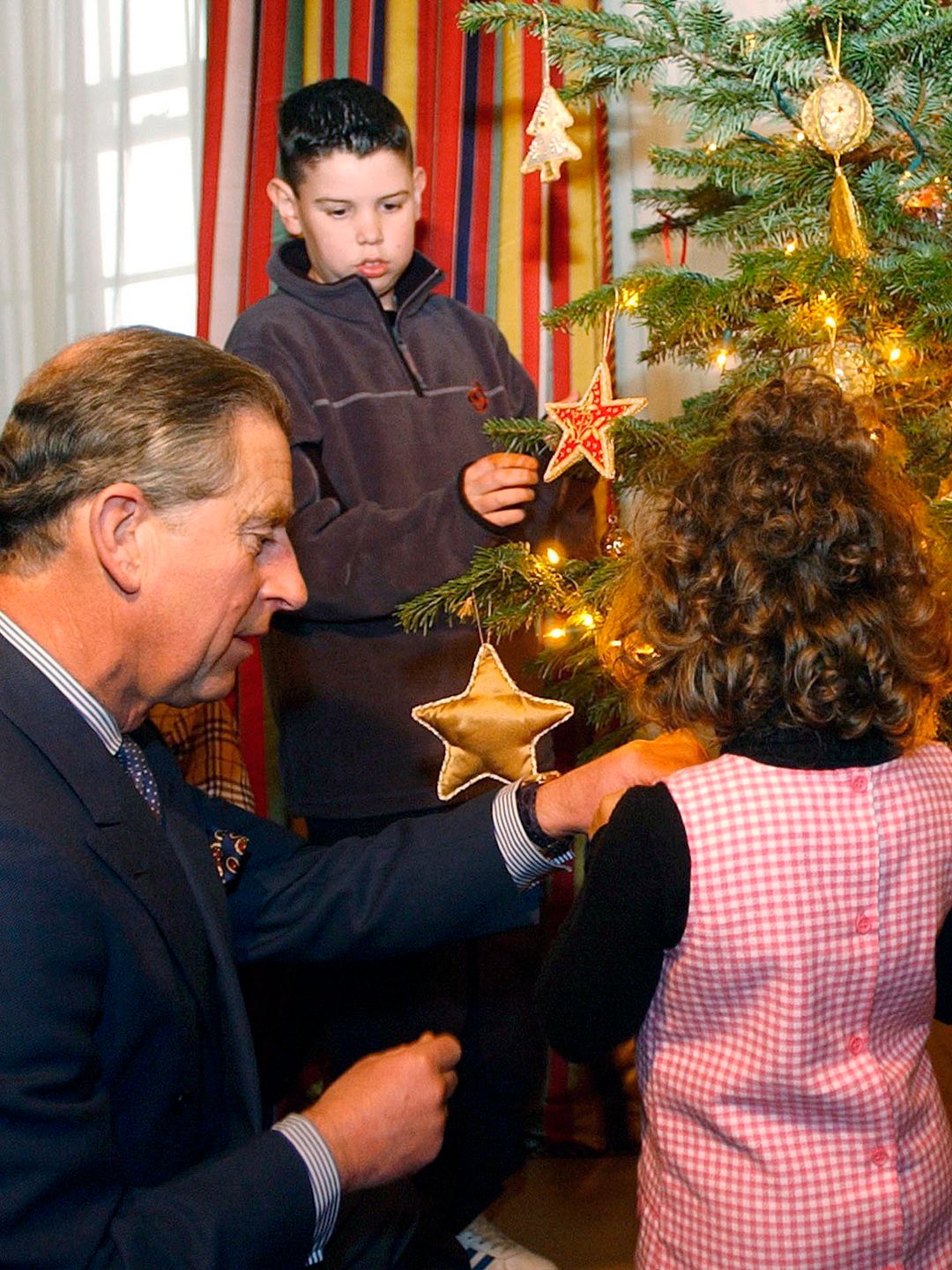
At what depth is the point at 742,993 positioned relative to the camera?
1315mm

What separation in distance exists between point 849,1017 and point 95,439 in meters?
0.98

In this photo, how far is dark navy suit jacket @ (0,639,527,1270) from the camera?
1.09m

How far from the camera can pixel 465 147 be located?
2.72m

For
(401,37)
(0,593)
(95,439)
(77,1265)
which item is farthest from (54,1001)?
(401,37)

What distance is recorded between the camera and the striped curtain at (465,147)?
2.70 meters

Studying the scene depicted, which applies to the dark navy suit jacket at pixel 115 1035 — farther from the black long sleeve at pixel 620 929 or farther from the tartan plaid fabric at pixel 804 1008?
the tartan plaid fabric at pixel 804 1008

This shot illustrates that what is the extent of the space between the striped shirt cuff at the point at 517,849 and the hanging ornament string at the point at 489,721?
0.57ft

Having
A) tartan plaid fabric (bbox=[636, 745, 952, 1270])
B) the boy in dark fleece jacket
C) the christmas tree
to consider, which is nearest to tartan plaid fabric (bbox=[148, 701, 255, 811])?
the boy in dark fleece jacket

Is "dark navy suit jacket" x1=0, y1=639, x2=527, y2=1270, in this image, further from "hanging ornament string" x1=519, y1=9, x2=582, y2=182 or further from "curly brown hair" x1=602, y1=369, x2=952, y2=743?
"hanging ornament string" x1=519, y1=9, x2=582, y2=182

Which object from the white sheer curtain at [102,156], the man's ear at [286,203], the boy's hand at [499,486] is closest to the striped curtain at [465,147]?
the white sheer curtain at [102,156]

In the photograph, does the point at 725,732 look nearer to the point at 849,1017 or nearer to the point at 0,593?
the point at 849,1017

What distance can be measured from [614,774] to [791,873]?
0.32m

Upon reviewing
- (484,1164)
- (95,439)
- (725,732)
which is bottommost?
(484,1164)

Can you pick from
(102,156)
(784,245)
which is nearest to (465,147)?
(102,156)
